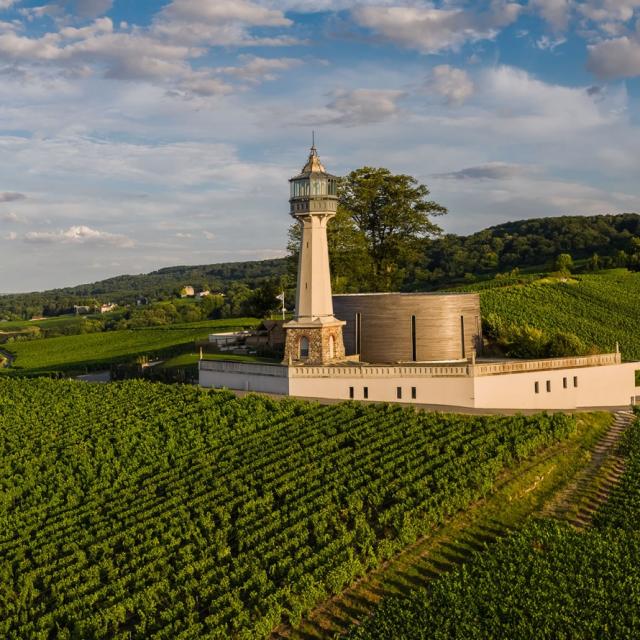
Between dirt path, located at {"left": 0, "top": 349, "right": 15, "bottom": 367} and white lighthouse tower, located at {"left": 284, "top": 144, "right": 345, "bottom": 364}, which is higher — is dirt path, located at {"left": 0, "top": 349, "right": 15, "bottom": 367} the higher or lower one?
the lower one

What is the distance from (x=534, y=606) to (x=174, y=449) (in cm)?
1835

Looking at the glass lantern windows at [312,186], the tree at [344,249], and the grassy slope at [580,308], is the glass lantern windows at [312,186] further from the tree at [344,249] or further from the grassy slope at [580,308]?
the grassy slope at [580,308]

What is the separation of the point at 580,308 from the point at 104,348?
48954 mm

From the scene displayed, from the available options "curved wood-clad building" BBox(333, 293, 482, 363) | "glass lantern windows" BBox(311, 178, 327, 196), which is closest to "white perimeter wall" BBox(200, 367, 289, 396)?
"curved wood-clad building" BBox(333, 293, 482, 363)

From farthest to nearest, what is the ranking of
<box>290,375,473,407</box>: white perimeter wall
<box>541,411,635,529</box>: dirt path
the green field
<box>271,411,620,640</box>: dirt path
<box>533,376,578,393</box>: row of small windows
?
the green field
<box>533,376,578,393</box>: row of small windows
<box>290,375,473,407</box>: white perimeter wall
<box>541,411,635,529</box>: dirt path
<box>271,411,620,640</box>: dirt path

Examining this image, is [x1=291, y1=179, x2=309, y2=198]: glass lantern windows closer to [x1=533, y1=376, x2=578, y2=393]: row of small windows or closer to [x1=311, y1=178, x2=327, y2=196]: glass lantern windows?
[x1=311, y1=178, x2=327, y2=196]: glass lantern windows

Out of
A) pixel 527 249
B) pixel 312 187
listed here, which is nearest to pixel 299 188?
pixel 312 187

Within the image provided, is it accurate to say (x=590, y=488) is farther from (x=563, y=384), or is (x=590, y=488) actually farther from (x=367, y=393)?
(x=367, y=393)

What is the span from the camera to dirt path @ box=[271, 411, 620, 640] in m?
20.9

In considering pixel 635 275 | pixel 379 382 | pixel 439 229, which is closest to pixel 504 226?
pixel 635 275

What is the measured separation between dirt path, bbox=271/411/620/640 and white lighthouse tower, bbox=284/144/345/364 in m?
15.6

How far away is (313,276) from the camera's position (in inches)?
1697

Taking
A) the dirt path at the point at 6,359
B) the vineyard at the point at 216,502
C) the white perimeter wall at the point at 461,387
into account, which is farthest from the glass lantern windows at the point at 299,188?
the dirt path at the point at 6,359

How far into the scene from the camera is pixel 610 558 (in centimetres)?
2241
